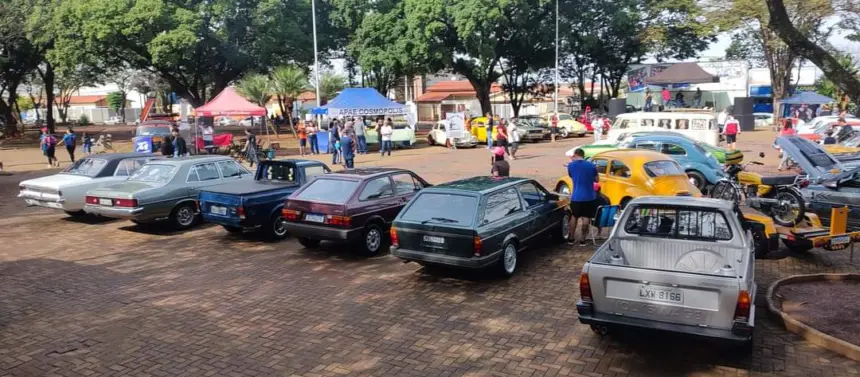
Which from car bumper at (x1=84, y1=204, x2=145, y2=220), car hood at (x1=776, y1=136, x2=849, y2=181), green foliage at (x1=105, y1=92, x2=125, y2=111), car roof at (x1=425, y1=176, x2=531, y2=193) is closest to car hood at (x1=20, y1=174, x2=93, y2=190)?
car bumper at (x1=84, y1=204, x2=145, y2=220)

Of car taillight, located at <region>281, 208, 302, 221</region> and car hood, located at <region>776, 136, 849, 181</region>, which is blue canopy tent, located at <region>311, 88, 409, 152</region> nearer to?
car taillight, located at <region>281, 208, 302, 221</region>

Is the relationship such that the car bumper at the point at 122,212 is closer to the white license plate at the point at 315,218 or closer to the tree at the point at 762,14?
the white license plate at the point at 315,218

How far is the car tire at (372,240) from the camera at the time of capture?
9930 millimetres

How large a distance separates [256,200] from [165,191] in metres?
2.22

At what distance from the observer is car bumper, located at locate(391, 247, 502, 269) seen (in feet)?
26.2

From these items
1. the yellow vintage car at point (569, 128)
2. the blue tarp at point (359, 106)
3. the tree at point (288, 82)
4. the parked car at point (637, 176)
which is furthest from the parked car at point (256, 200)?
the yellow vintage car at point (569, 128)

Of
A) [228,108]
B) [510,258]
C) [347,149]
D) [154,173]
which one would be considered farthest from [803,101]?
[154,173]

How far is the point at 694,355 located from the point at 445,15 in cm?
3379

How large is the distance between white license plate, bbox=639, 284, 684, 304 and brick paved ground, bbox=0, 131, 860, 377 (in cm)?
33

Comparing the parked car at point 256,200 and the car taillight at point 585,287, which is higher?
the parked car at point 256,200

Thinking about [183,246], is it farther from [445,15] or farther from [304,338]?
[445,15]

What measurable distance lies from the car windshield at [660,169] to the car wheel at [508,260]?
4.43 metres

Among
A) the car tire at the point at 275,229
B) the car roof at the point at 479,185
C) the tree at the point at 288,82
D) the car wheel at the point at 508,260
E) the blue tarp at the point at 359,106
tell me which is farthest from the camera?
the tree at the point at 288,82

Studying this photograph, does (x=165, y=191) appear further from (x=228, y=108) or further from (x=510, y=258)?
(x=228, y=108)
